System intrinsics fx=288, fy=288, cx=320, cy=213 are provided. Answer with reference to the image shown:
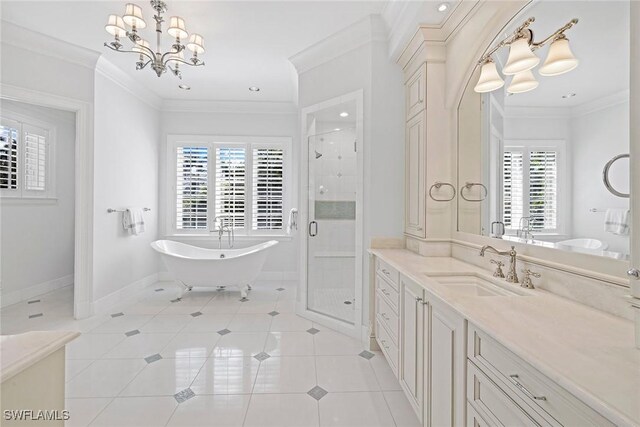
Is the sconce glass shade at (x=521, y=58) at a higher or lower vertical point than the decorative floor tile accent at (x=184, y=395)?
higher

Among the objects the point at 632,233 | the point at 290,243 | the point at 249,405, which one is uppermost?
the point at 632,233

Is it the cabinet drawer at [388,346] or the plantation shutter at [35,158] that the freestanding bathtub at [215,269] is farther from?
the cabinet drawer at [388,346]

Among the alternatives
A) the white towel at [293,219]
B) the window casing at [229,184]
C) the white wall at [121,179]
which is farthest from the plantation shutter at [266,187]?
the white wall at [121,179]

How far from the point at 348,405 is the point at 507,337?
1.39m

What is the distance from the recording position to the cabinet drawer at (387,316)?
6.48 ft

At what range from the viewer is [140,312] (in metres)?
3.47

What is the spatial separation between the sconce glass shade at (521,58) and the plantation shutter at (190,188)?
4.47 meters

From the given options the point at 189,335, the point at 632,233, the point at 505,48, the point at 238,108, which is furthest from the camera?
the point at 238,108

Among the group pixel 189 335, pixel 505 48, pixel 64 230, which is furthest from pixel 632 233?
pixel 64 230

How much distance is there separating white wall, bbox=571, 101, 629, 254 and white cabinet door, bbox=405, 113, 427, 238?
1.07m

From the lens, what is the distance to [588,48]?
48.6 inches

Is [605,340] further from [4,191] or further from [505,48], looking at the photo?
[4,191]

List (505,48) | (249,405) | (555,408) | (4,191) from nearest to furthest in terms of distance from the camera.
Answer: (555,408), (505,48), (249,405), (4,191)

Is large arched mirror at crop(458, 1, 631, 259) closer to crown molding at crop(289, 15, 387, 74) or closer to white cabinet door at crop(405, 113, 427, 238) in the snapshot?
white cabinet door at crop(405, 113, 427, 238)
